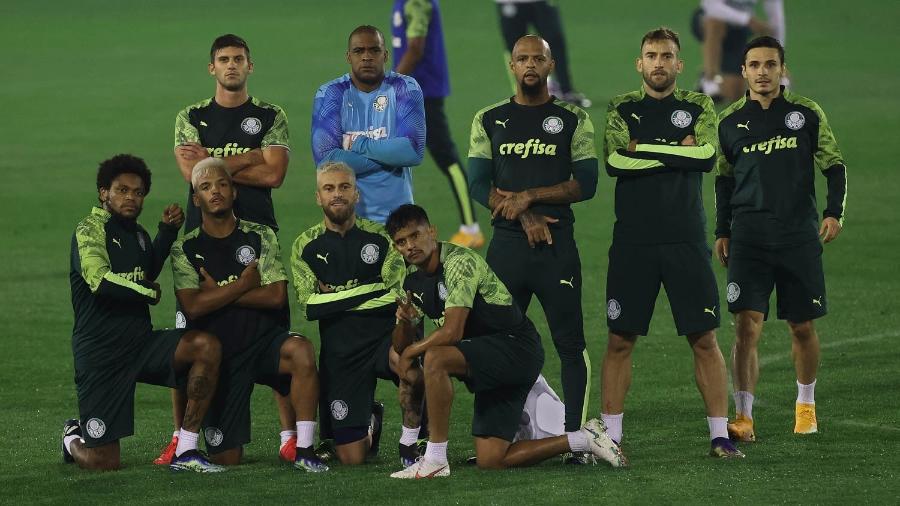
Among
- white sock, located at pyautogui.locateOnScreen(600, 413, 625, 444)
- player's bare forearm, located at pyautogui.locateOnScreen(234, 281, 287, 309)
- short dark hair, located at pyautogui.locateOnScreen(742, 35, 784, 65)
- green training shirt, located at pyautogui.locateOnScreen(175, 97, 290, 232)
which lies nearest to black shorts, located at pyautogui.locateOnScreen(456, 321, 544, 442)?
white sock, located at pyautogui.locateOnScreen(600, 413, 625, 444)

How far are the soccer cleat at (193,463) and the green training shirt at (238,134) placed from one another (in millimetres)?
1418

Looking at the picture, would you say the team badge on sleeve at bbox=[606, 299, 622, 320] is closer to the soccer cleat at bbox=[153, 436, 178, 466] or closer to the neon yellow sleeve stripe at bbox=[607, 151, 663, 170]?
the neon yellow sleeve stripe at bbox=[607, 151, 663, 170]

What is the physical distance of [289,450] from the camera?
9250 millimetres

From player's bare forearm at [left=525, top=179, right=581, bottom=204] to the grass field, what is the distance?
4.19 feet

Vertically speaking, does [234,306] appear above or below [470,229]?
below

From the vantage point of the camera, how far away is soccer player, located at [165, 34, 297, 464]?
979 cm

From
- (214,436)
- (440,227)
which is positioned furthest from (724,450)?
(440,227)

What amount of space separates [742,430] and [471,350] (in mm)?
1549

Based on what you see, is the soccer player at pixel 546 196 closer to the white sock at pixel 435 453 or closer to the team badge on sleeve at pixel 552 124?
the team badge on sleeve at pixel 552 124

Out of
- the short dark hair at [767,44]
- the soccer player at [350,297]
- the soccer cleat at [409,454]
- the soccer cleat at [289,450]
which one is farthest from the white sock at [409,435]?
the short dark hair at [767,44]

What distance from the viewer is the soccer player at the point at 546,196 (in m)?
9.17

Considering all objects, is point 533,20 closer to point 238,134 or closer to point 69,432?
point 238,134

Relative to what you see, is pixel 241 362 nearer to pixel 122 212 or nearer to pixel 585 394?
pixel 122 212

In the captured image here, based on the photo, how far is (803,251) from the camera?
965 cm
